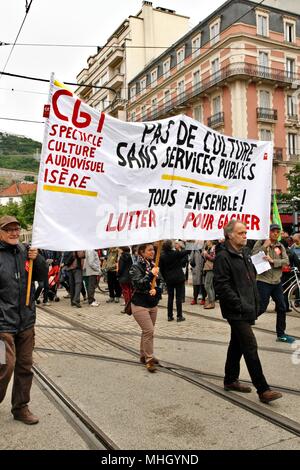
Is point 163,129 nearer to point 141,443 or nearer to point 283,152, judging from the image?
point 141,443

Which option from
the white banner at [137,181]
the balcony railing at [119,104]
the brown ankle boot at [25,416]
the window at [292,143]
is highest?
the balcony railing at [119,104]

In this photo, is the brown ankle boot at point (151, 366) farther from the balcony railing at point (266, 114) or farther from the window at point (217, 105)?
the window at point (217, 105)

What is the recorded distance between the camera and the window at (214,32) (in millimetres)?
36000

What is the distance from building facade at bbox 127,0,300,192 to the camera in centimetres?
3509

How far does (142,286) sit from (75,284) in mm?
6573

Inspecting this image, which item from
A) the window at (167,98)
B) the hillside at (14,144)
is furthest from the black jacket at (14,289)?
the hillside at (14,144)

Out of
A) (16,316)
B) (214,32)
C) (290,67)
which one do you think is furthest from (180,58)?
(16,316)

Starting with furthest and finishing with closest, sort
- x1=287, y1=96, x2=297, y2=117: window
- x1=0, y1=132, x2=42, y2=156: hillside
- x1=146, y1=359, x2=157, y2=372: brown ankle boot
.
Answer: x1=0, y1=132, x2=42, y2=156: hillside → x1=287, y1=96, x2=297, y2=117: window → x1=146, y1=359, x2=157, y2=372: brown ankle boot

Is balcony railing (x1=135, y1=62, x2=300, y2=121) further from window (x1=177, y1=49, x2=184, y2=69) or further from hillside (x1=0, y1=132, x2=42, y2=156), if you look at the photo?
hillside (x1=0, y1=132, x2=42, y2=156)

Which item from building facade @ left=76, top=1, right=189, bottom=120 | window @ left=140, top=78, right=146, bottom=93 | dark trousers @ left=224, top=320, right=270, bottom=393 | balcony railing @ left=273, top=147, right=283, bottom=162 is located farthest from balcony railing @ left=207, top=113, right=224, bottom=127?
dark trousers @ left=224, top=320, right=270, bottom=393

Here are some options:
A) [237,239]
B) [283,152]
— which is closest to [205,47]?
[283,152]

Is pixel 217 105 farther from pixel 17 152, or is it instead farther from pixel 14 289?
pixel 17 152

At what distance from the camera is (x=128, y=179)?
518 centimetres

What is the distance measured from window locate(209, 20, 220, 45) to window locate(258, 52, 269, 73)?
3.88 metres
